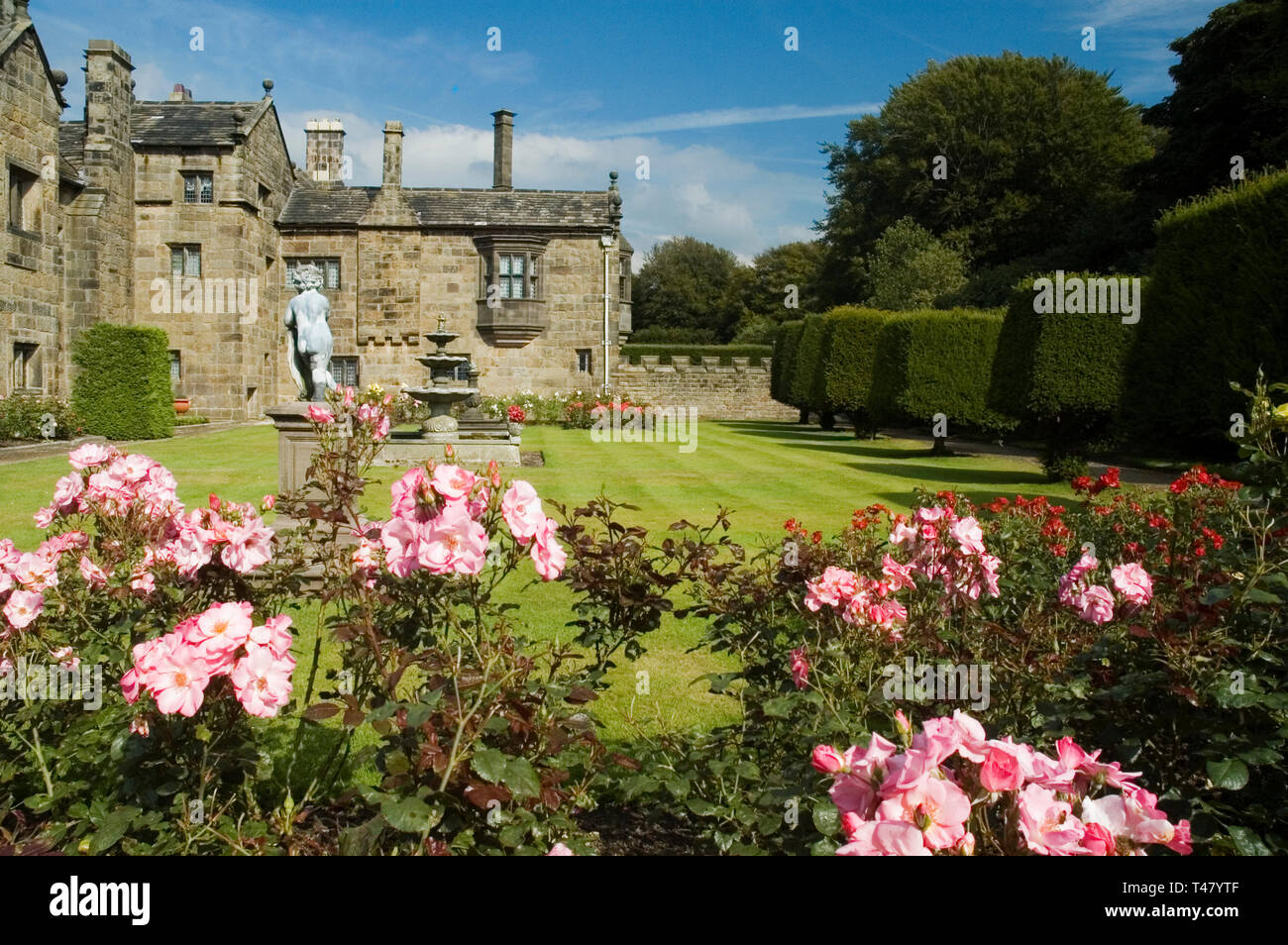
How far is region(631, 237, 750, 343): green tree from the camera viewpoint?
6300cm

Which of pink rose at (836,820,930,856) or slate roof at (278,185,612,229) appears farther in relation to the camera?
slate roof at (278,185,612,229)

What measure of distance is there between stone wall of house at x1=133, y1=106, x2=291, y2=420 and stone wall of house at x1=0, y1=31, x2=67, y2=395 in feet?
13.9

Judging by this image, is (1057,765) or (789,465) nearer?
(1057,765)

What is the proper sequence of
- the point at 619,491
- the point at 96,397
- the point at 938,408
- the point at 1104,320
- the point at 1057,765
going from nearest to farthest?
the point at 1057,765
the point at 619,491
the point at 1104,320
the point at 96,397
the point at 938,408

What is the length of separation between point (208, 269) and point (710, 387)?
18.6 metres

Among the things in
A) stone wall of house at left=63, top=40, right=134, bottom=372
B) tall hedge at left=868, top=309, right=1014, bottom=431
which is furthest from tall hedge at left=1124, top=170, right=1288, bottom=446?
stone wall of house at left=63, top=40, right=134, bottom=372

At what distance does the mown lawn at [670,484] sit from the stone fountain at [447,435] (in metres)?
0.82

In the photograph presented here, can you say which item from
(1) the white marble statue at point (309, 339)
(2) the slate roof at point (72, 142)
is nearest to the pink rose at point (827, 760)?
(1) the white marble statue at point (309, 339)

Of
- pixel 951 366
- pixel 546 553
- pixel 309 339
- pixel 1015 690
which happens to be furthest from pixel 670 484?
pixel 546 553

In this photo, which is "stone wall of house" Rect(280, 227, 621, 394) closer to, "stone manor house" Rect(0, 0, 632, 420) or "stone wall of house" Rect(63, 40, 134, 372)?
"stone manor house" Rect(0, 0, 632, 420)

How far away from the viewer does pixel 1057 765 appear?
1753 mm
